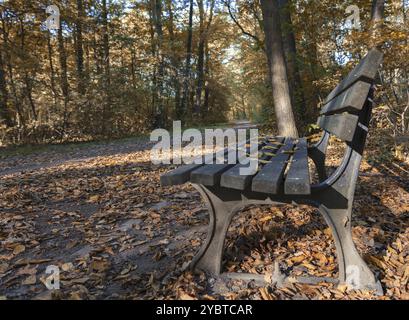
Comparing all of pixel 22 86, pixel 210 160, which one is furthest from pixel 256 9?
pixel 210 160

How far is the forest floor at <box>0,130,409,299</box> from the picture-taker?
187 centimetres

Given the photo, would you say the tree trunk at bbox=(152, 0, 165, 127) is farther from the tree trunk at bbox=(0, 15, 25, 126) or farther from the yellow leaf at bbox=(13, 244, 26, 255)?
the yellow leaf at bbox=(13, 244, 26, 255)

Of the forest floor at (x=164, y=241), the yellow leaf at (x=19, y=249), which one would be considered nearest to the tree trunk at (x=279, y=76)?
the forest floor at (x=164, y=241)

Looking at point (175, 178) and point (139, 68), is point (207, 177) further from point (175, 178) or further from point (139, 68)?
point (139, 68)

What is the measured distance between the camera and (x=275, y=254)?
7.31 ft

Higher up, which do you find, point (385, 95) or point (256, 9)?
point (256, 9)

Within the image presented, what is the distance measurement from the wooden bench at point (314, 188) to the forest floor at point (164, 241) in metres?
0.14

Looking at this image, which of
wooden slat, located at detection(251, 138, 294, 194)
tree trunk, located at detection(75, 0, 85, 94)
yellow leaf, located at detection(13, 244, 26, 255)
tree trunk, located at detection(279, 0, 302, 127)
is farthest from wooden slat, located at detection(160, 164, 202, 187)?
tree trunk, located at detection(75, 0, 85, 94)

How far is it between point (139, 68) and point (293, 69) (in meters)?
8.25

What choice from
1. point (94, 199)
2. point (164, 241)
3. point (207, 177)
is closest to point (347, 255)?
point (207, 177)

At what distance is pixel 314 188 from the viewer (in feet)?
5.81
